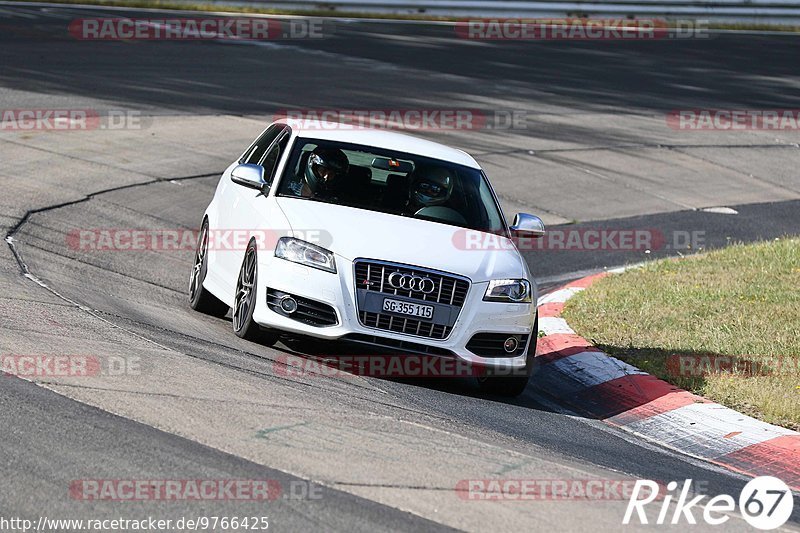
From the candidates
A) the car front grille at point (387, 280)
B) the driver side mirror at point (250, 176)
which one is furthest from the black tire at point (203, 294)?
the car front grille at point (387, 280)

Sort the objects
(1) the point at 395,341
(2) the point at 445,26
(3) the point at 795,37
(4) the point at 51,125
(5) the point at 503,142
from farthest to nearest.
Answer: (3) the point at 795,37, (2) the point at 445,26, (5) the point at 503,142, (4) the point at 51,125, (1) the point at 395,341

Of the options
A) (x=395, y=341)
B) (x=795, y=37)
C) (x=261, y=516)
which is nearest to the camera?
(x=261, y=516)

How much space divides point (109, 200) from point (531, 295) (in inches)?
241

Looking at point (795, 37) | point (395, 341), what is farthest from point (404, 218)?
point (795, 37)

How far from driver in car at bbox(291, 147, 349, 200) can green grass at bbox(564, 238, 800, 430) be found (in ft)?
8.06

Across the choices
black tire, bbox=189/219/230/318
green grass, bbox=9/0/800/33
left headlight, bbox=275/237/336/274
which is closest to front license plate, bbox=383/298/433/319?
left headlight, bbox=275/237/336/274

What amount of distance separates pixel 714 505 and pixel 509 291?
2.58 meters

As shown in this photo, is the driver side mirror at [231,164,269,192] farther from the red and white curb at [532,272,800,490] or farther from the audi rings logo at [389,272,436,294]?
the red and white curb at [532,272,800,490]

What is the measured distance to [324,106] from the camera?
19.7 meters

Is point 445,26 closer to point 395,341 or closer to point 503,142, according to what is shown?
point 503,142

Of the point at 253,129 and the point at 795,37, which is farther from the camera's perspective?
the point at 795,37

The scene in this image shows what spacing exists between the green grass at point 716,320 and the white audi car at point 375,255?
1296mm

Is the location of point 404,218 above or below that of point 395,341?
above

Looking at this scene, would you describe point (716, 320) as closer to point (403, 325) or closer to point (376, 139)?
point (376, 139)
